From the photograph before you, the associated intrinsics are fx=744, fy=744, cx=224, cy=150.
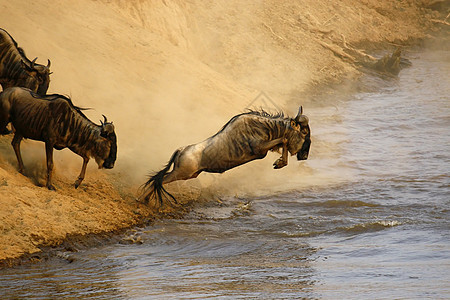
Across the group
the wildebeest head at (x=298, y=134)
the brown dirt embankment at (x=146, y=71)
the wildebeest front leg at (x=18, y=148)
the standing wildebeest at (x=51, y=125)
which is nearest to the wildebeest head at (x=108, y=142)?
the standing wildebeest at (x=51, y=125)

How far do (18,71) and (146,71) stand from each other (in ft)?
17.3

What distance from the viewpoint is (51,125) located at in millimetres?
10273

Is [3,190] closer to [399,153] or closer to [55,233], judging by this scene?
[55,233]

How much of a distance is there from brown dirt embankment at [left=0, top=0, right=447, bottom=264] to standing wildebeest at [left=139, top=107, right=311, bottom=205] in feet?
2.35

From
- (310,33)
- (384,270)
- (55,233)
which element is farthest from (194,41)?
(384,270)

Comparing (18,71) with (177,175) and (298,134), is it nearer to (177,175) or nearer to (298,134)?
(177,175)

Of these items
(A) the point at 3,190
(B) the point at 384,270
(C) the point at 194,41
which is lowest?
(B) the point at 384,270

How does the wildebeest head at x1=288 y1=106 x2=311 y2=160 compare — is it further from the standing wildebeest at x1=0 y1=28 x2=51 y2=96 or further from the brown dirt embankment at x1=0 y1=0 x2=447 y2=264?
the standing wildebeest at x1=0 y1=28 x2=51 y2=96

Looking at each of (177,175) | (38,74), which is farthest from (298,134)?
(38,74)

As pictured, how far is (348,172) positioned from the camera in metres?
15.8

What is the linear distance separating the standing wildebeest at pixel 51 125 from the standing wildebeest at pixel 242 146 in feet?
3.77

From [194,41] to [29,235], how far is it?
16529 millimetres

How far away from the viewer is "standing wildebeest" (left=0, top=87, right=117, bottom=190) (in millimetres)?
10281

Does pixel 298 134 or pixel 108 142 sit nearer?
pixel 108 142
